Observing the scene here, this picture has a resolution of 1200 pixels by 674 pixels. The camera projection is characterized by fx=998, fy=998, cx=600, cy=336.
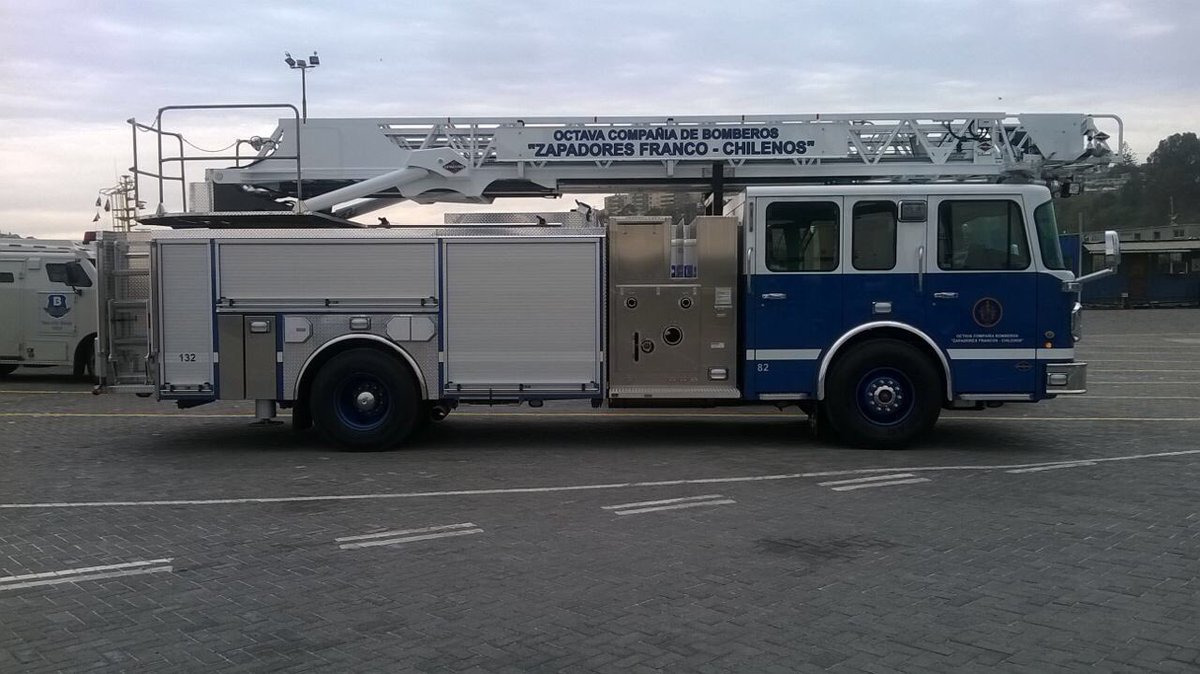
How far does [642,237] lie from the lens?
10656 mm

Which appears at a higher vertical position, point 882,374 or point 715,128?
point 715,128

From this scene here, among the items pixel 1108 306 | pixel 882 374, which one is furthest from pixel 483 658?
pixel 1108 306

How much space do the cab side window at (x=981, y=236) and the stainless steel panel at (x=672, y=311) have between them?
7.26 ft

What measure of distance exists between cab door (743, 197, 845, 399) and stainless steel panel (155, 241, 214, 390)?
5.72 m

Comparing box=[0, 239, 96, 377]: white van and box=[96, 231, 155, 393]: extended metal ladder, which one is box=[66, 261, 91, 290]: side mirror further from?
box=[96, 231, 155, 393]: extended metal ladder

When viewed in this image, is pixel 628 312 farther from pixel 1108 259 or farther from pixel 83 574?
pixel 83 574

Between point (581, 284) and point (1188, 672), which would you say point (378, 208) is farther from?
point (1188, 672)

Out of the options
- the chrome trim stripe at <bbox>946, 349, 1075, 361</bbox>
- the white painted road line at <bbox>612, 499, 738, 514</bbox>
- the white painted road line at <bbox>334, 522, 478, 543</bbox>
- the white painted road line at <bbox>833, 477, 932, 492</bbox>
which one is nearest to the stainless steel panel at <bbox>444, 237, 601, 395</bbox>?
the white painted road line at <bbox>612, 499, 738, 514</bbox>

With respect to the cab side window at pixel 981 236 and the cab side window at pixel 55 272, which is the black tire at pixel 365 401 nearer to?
the cab side window at pixel 981 236

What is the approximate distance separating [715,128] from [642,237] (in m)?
2.79

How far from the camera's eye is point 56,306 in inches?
709

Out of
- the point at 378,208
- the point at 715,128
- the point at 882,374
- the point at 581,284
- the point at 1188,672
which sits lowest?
the point at 1188,672

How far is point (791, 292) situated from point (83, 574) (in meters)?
7.05

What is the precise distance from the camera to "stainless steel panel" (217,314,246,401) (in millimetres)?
10523
